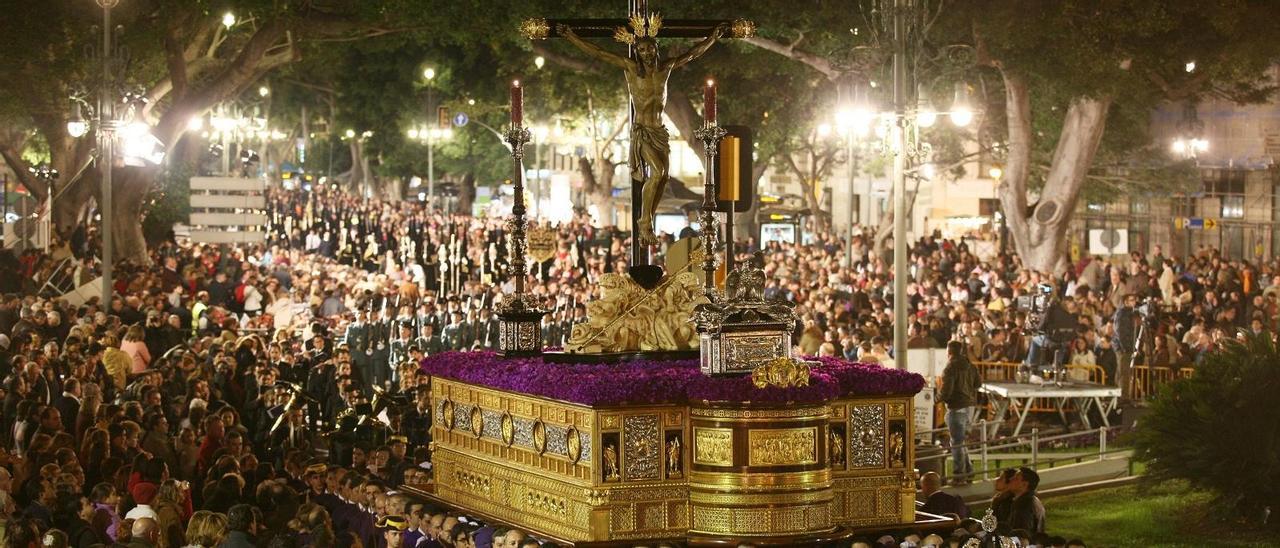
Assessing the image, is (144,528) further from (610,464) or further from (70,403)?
(70,403)

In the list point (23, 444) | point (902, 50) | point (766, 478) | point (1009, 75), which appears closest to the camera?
point (766, 478)

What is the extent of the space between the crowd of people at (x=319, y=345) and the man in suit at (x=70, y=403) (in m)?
0.04

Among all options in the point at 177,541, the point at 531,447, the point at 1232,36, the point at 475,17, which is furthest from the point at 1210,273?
the point at 177,541

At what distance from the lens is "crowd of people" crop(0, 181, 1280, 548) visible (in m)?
14.9

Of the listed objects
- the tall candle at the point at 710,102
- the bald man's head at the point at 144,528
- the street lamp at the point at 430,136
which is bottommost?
the bald man's head at the point at 144,528

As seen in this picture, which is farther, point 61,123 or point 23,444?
point 61,123

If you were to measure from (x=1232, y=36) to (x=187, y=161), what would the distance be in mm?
27702

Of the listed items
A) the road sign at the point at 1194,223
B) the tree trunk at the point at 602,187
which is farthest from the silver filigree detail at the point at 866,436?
the tree trunk at the point at 602,187

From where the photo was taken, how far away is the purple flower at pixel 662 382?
14.2 metres

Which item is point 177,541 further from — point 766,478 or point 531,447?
point 766,478

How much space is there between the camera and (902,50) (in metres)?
22.9

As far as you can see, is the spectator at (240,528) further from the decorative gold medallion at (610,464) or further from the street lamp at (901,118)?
the street lamp at (901,118)

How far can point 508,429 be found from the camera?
1584cm

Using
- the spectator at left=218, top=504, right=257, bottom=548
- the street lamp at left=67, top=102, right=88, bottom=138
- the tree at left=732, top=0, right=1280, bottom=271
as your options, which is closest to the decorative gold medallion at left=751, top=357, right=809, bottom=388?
the spectator at left=218, top=504, right=257, bottom=548
